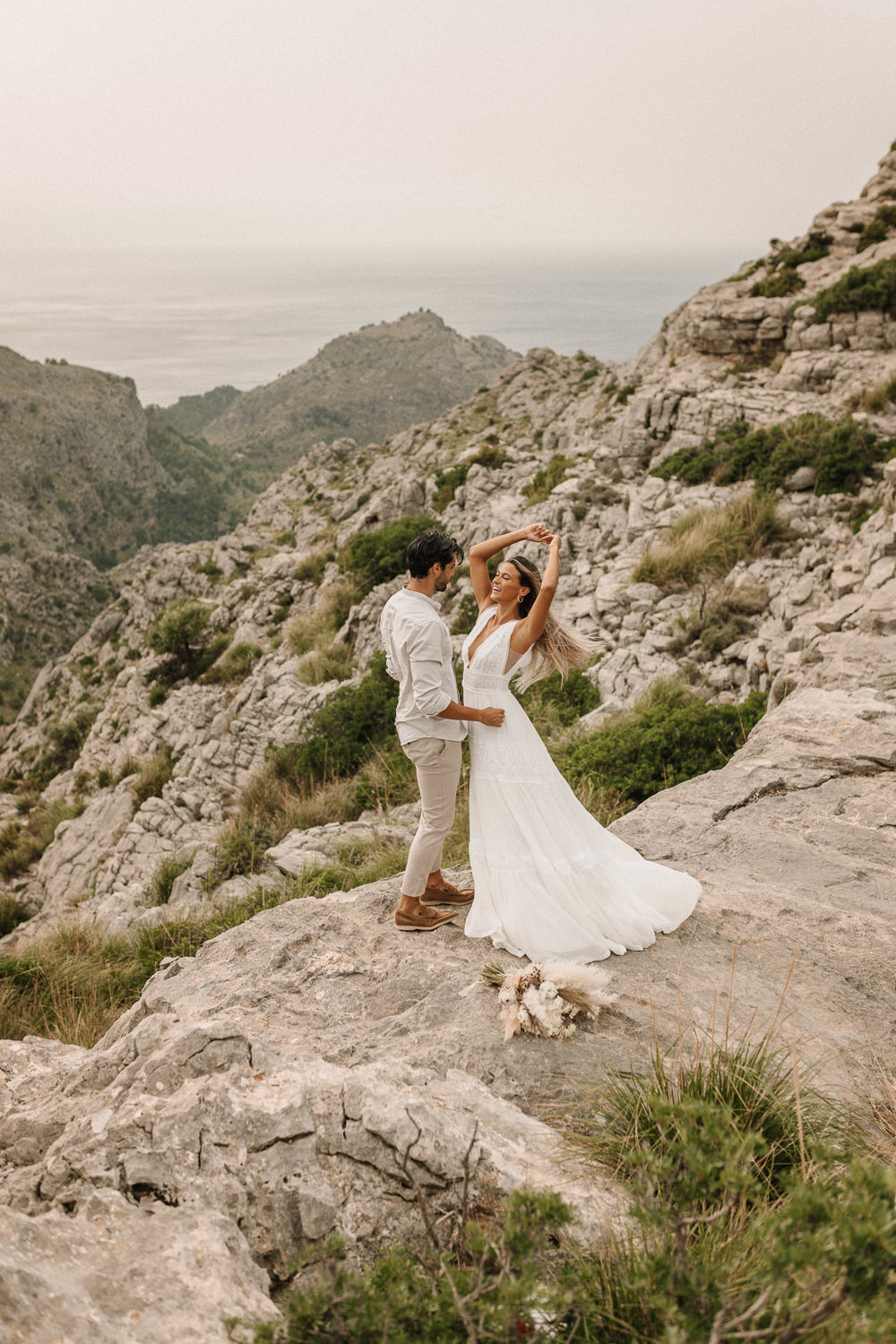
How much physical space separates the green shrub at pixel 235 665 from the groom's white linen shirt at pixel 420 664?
15.5 m

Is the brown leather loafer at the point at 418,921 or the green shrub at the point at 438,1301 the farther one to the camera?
the brown leather loafer at the point at 418,921

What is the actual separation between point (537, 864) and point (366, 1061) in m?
1.50

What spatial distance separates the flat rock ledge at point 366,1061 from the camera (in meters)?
2.33

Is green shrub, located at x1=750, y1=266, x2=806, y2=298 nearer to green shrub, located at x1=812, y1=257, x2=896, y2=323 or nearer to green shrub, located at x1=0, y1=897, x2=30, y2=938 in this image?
green shrub, located at x1=812, y1=257, x2=896, y2=323

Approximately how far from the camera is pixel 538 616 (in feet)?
13.7

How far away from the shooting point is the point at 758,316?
20469 mm

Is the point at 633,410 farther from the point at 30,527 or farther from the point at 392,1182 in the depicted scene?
the point at 30,527

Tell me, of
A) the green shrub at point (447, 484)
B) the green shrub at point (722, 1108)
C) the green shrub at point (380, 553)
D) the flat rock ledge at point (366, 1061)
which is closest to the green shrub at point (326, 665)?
the green shrub at point (380, 553)

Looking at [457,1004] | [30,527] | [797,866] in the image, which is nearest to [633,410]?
[797,866]

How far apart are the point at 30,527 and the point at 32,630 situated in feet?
153

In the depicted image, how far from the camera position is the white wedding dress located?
400cm

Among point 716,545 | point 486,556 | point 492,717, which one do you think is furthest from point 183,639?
point 492,717

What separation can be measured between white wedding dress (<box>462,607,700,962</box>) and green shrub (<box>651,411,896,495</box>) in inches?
391

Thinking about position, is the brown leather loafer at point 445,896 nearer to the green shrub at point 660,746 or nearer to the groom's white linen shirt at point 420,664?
the groom's white linen shirt at point 420,664
